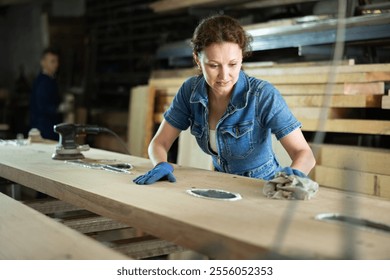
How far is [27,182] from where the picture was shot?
7.53 ft

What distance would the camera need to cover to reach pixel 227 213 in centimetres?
150

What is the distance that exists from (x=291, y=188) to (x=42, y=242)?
806mm

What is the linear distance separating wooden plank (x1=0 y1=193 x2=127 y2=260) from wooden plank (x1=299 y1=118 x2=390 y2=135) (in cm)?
190

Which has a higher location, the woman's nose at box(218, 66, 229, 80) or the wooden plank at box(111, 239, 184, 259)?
the woman's nose at box(218, 66, 229, 80)

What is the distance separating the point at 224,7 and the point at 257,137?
2809mm

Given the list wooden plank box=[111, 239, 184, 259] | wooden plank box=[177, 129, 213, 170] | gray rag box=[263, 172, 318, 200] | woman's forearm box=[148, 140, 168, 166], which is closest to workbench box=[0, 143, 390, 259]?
gray rag box=[263, 172, 318, 200]

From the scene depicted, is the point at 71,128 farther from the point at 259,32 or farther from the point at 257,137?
the point at 259,32

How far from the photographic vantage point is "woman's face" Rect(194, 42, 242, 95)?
2.12m

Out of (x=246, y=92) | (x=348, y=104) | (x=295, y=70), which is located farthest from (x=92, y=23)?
(x=246, y=92)

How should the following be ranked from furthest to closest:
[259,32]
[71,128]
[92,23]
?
[92,23]
[259,32]
[71,128]

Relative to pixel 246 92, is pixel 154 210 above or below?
below

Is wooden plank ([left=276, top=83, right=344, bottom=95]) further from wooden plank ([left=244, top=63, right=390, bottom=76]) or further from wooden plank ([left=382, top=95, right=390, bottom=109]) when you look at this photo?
wooden plank ([left=382, top=95, right=390, bottom=109])

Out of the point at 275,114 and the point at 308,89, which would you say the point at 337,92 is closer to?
the point at 308,89

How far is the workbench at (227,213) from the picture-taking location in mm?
1217
